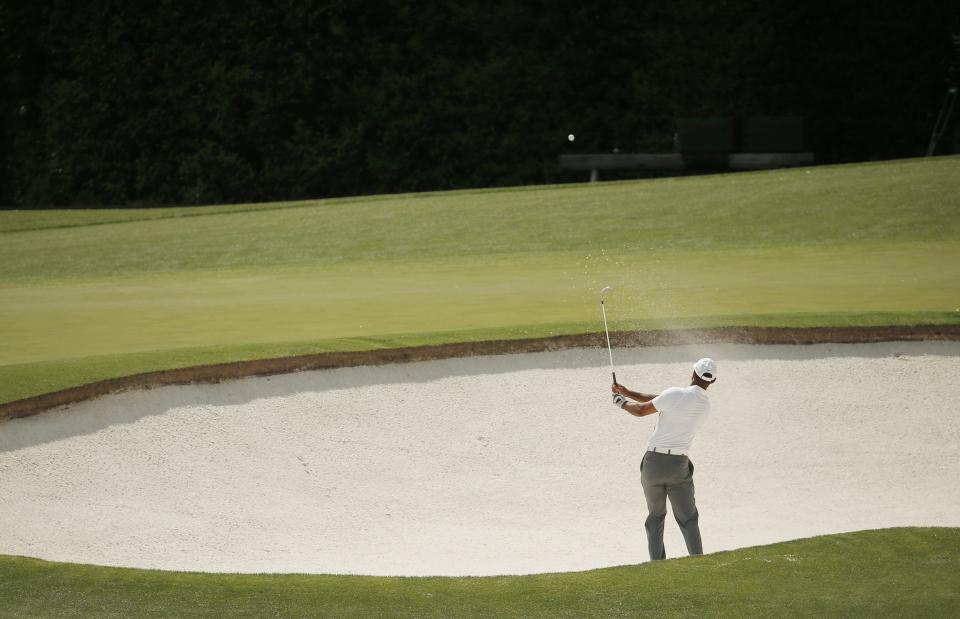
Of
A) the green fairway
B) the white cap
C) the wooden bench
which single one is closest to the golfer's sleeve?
the white cap

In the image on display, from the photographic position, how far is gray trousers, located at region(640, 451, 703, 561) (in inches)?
360

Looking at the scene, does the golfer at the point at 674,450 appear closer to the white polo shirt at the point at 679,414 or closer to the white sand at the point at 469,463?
the white polo shirt at the point at 679,414

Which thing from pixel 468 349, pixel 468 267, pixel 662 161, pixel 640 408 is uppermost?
pixel 640 408

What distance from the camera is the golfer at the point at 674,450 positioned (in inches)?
354

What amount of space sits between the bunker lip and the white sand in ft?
0.31

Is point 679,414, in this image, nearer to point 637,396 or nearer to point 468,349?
point 637,396

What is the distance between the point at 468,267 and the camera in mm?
20016

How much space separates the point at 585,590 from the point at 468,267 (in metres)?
12.8

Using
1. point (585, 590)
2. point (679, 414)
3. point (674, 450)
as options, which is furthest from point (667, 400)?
point (585, 590)

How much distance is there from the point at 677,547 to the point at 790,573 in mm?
3146

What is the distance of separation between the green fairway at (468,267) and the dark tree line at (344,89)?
15.2 meters

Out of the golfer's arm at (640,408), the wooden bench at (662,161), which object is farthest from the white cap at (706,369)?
the wooden bench at (662,161)

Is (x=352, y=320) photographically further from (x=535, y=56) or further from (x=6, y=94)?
(x=6, y=94)

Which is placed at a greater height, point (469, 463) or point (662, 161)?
point (469, 463)
